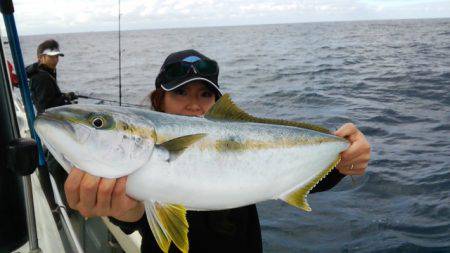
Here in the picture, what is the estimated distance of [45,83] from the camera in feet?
29.2

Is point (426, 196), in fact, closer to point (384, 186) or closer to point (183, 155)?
point (384, 186)

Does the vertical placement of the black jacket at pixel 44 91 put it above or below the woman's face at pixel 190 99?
below

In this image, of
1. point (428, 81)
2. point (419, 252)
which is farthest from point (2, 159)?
point (428, 81)

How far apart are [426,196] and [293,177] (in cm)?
622

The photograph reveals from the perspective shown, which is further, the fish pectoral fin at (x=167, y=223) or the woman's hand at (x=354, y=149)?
the woman's hand at (x=354, y=149)

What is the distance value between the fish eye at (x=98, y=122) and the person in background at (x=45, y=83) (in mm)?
7428

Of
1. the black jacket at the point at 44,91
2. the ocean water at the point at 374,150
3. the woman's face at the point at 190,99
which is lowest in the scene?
the ocean water at the point at 374,150

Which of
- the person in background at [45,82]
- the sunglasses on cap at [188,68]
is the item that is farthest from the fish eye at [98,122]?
the person in background at [45,82]

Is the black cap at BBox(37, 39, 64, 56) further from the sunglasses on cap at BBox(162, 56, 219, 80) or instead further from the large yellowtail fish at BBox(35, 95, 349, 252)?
the large yellowtail fish at BBox(35, 95, 349, 252)

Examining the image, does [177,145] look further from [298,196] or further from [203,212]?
[203,212]

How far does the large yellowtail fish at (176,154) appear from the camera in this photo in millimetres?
1999

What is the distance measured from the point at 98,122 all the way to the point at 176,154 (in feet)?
1.43

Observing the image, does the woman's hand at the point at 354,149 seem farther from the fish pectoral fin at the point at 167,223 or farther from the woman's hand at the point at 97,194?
the woman's hand at the point at 97,194

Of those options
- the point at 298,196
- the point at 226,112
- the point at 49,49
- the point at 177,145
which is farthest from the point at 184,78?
the point at 49,49
